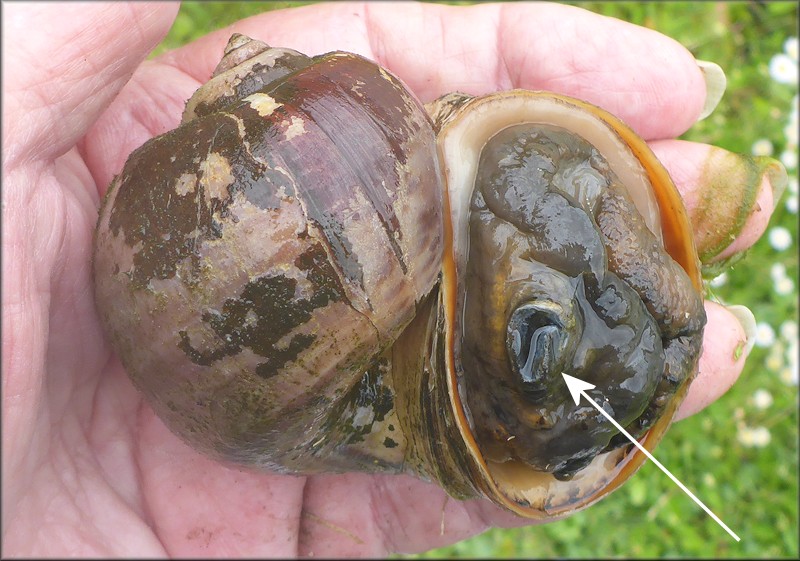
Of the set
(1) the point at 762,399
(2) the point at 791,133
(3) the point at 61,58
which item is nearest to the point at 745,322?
(1) the point at 762,399

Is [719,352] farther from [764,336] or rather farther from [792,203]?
[792,203]

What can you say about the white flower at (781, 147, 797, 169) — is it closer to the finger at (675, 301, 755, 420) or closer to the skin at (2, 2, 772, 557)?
the skin at (2, 2, 772, 557)

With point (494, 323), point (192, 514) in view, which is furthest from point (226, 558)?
point (494, 323)

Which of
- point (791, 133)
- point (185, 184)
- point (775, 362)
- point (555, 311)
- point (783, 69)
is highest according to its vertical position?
point (185, 184)

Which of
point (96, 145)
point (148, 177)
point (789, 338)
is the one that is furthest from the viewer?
point (789, 338)

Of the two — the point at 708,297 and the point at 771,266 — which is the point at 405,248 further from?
the point at 771,266

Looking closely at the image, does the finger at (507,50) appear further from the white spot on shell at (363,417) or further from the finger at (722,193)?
the white spot on shell at (363,417)
